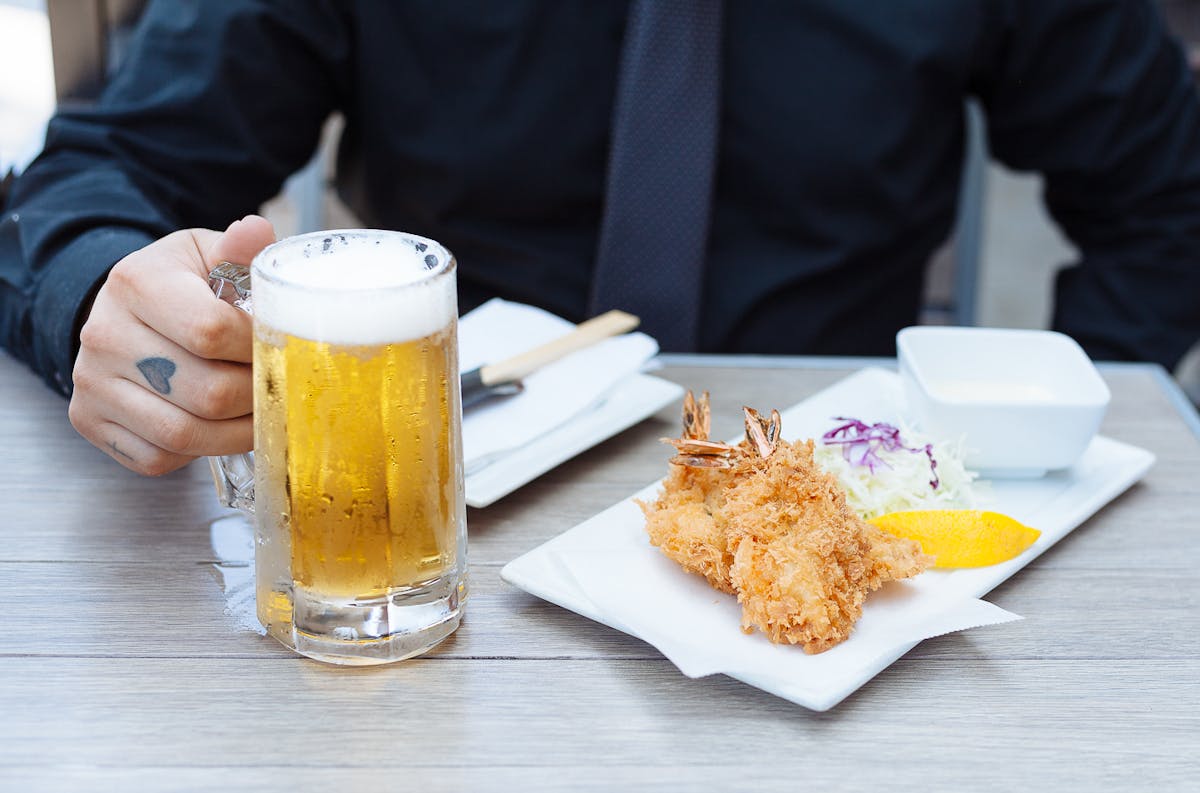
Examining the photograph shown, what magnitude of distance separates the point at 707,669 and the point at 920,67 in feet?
3.87

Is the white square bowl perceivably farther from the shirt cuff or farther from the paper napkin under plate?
the shirt cuff

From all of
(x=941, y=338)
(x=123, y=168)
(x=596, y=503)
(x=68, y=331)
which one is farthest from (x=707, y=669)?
(x=123, y=168)

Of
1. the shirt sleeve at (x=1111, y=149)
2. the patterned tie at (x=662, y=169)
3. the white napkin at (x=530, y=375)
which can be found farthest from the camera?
the shirt sleeve at (x=1111, y=149)

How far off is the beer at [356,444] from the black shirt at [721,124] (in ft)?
2.69

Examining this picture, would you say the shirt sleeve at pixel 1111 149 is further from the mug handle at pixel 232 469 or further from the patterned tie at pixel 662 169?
the mug handle at pixel 232 469

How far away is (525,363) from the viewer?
1.21m

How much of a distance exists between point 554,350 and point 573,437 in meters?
0.15

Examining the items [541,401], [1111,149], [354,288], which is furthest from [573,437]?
[1111,149]

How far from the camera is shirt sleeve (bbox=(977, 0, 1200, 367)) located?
1734 mm

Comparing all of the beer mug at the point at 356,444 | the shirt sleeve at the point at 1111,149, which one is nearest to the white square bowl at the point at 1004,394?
the beer mug at the point at 356,444

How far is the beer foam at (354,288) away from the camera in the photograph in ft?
2.36

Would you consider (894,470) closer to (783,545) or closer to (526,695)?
(783,545)

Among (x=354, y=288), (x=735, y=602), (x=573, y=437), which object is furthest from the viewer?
(x=573, y=437)

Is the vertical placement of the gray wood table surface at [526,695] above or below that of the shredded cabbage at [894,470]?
below
